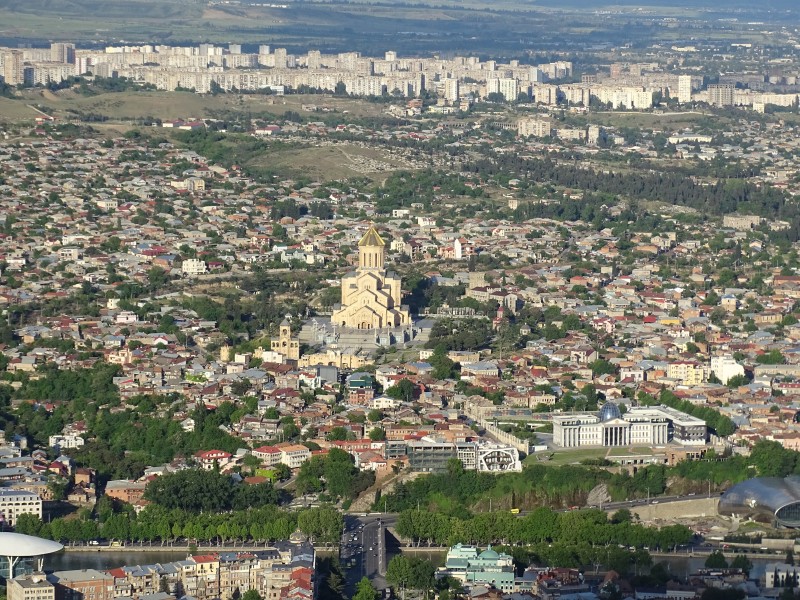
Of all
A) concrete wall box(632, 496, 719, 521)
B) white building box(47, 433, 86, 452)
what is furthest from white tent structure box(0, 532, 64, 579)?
concrete wall box(632, 496, 719, 521)

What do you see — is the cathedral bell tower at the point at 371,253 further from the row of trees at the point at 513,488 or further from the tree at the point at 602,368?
the row of trees at the point at 513,488

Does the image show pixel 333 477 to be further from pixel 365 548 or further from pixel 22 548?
pixel 22 548

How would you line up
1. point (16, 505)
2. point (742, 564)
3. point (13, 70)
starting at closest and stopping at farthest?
point (742, 564) < point (16, 505) < point (13, 70)

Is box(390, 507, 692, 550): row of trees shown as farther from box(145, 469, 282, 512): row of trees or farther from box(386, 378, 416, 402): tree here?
box(386, 378, 416, 402): tree

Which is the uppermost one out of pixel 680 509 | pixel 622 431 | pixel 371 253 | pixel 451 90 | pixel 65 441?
pixel 371 253

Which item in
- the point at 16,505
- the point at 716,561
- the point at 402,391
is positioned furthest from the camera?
the point at 402,391

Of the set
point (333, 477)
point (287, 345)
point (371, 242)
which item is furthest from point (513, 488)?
point (371, 242)
